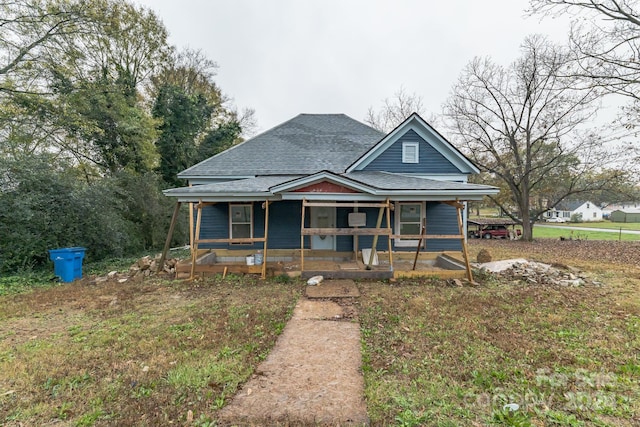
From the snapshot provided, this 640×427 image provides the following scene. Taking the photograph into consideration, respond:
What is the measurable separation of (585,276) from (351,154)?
29.0 ft

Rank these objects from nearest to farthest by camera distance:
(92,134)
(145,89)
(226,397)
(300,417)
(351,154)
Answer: (300,417) < (226,397) < (351,154) < (92,134) < (145,89)

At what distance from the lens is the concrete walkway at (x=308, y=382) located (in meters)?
2.66

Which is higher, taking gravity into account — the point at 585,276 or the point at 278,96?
the point at 278,96

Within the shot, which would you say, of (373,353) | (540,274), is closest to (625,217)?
(540,274)

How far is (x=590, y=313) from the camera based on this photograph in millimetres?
5445

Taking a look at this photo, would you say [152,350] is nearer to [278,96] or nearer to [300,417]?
[300,417]

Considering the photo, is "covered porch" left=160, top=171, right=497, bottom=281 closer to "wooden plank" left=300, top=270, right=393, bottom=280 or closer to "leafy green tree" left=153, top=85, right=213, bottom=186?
"wooden plank" left=300, top=270, right=393, bottom=280

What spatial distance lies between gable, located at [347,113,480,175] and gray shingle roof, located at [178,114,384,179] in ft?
3.65

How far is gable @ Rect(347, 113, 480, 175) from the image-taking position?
34.9 feet

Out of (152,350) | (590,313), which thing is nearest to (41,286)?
(152,350)

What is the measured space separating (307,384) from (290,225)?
7581mm

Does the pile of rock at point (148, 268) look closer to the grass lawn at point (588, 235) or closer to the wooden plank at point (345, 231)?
the wooden plank at point (345, 231)

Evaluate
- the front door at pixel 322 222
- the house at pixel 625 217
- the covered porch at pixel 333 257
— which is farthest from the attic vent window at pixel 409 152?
the house at pixel 625 217

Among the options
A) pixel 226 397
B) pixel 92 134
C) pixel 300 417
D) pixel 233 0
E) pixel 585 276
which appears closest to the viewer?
pixel 300 417
